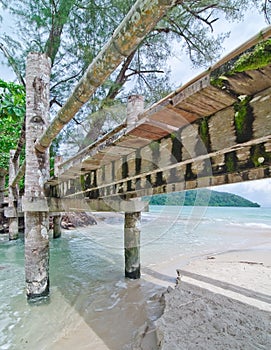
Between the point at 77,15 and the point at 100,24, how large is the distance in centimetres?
80

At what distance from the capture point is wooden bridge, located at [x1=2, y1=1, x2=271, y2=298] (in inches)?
41.0

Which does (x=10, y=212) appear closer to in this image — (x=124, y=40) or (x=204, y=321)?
(x=204, y=321)

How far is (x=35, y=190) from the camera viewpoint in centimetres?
367

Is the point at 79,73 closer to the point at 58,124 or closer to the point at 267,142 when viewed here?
the point at 58,124

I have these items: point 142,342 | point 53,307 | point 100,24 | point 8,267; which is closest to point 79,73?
point 100,24

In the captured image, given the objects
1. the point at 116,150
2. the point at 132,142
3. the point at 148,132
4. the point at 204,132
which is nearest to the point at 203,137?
the point at 204,132

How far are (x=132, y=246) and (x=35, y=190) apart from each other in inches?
82.4

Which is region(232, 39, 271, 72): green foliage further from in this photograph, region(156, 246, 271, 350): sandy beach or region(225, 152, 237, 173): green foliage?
region(156, 246, 271, 350): sandy beach

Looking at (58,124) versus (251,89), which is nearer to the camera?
(251,89)

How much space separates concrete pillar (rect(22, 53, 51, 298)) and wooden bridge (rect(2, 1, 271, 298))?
14 millimetres

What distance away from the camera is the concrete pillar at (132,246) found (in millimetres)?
4680

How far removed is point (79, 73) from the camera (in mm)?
8211

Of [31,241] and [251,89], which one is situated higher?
[251,89]

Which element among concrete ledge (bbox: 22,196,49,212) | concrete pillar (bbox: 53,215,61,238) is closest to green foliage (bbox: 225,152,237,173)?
concrete ledge (bbox: 22,196,49,212)
